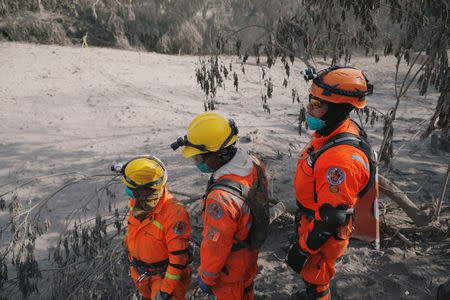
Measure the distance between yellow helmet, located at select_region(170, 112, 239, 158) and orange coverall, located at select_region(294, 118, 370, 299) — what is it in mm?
622

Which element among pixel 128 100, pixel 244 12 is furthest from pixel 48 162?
pixel 244 12

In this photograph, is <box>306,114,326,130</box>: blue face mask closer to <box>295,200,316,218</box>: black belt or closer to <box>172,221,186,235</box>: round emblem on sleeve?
<box>295,200,316,218</box>: black belt

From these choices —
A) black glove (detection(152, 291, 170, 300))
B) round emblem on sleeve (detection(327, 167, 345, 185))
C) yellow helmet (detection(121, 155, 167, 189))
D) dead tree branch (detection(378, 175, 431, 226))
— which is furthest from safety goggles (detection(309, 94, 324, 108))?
dead tree branch (detection(378, 175, 431, 226))

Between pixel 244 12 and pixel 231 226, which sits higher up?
pixel 244 12

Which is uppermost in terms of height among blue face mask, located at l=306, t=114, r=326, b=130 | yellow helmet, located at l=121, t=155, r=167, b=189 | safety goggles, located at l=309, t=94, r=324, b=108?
safety goggles, located at l=309, t=94, r=324, b=108

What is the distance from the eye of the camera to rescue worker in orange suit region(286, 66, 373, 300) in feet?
6.28

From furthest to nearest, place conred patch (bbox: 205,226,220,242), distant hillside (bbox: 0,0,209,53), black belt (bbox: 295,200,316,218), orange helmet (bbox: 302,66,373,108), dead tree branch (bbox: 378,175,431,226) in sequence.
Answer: distant hillside (bbox: 0,0,209,53)
dead tree branch (bbox: 378,175,431,226)
black belt (bbox: 295,200,316,218)
orange helmet (bbox: 302,66,373,108)
conred patch (bbox: 205,226,220,242)

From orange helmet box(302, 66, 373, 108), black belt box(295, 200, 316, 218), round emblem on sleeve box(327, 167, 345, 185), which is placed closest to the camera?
round emblem on sleeve box(327, 167, 345, 185)

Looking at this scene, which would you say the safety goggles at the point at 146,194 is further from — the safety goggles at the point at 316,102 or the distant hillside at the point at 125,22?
the distant hillside at the point at 125,22

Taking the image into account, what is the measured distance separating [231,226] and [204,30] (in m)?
15.1

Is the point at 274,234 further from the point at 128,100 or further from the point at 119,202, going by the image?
the point at 128,100

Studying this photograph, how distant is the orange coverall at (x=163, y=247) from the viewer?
87.9 inches

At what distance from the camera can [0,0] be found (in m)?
11.1

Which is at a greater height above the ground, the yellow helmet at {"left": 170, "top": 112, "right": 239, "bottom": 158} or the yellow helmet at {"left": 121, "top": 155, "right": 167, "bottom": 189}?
the yellow helmet at {"left": 170, "top": 112, "right": 239, "bottom": 158}
